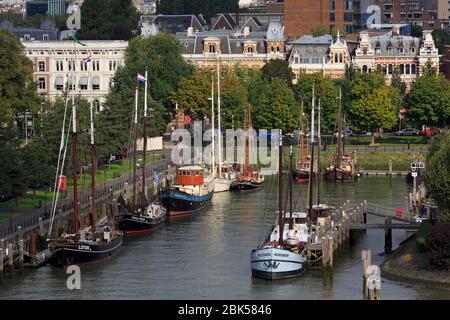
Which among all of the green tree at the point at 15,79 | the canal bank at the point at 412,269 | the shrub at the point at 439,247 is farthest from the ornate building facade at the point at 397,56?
the shrub at the point at 439,247

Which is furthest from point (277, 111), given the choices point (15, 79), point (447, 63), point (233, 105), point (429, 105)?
point (447, 63)

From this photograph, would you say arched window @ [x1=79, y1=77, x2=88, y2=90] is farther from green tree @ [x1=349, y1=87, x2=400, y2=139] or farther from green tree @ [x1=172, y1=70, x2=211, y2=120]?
green tree @ [x1=349, y1=87, x2=400, y2=139]

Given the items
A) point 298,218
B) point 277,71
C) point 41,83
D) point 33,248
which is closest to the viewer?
point 33,248

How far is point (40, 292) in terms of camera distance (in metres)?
85.4

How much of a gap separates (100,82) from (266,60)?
15910 millimetres

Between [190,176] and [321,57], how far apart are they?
221 feet

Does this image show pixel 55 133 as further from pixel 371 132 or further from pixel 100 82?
pixel 100 82

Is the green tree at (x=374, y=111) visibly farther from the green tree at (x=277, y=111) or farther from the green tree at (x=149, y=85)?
the green tree at (x=149, y=85)

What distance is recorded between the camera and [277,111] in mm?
156000

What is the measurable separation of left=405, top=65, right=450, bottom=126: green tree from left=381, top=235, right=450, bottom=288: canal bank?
66.7 metres

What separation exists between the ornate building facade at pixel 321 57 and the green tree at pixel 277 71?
209 inches

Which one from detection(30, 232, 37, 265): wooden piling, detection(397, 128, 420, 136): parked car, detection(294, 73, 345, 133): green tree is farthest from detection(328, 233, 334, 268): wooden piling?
detection(397, 128, 420, 136): parked car

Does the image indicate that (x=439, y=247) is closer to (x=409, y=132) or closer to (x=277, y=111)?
(x=277, y=111)

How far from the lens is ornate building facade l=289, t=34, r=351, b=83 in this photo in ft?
603
